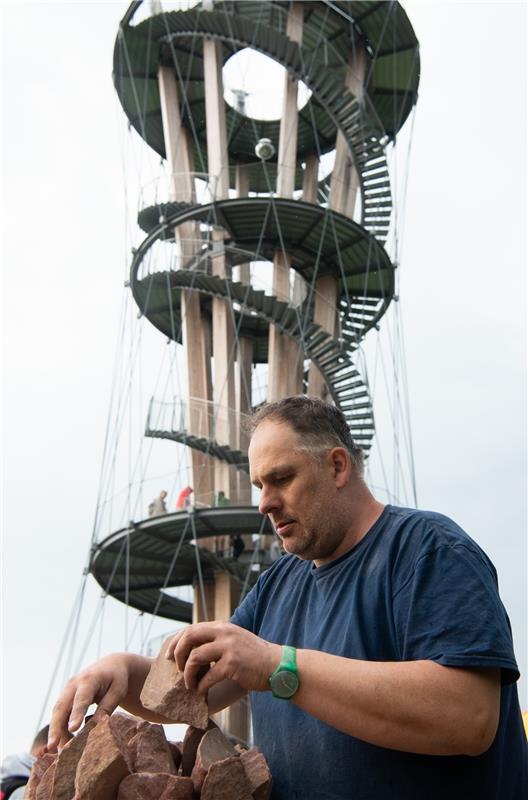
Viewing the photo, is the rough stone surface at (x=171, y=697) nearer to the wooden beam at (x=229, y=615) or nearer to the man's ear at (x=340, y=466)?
the man's ear at (x=340, y=466)

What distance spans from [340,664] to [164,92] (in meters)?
22.3

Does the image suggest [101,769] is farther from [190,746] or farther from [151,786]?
[190,746]

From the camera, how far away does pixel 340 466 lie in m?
2.44

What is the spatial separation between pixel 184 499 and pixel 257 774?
54.1 ft

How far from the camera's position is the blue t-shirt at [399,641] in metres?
2.04

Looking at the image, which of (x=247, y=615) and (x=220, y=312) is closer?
(x=247, y=615)

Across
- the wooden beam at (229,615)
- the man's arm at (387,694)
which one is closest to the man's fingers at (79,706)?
the man's arm at (387,694)

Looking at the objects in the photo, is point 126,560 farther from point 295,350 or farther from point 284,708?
point 284,708

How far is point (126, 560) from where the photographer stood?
19734 millimetres

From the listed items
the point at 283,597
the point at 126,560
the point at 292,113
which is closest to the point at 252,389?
the point at 126,560

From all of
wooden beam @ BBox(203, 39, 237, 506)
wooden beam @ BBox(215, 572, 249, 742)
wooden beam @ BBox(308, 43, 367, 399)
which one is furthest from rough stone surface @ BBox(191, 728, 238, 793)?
wooden beam @ BBox(308, 43, 367, 399)

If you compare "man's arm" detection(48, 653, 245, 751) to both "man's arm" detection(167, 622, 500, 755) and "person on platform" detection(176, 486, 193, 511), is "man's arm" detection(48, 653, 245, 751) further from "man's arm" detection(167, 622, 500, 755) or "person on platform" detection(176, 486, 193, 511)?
"person on platform" detection(176, 486, 193, 511)

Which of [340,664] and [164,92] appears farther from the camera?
[164,92]

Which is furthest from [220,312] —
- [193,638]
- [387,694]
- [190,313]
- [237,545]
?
[387,694]
